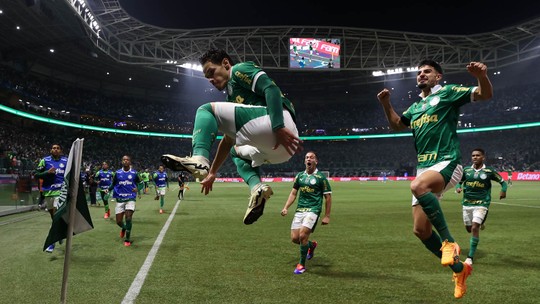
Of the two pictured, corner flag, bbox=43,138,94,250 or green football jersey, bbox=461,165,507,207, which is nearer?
corner flag, bbox=43,138,94,250

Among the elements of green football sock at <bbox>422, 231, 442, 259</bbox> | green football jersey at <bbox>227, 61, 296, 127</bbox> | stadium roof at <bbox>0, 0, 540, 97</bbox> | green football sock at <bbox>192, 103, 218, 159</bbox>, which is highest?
stadium roof at <bbox>0, 0, 540, 97</bbox>

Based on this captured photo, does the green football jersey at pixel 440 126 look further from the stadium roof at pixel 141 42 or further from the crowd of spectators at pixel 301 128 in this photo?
the crowd of spectators at pixel 301 128

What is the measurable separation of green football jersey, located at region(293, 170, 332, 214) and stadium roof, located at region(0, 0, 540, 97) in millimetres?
27267

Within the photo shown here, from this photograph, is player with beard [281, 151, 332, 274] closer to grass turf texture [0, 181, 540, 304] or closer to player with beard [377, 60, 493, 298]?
grass turf texture [0, 181, 540, 304]

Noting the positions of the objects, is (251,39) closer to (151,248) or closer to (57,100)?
(57,100)

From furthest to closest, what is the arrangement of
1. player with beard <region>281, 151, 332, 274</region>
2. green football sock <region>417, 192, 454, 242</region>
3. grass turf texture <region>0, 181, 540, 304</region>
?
player with beard <region>281, 151, 332, 274</region> < grass turf texture <region>0, 181, 540, 304</region> < green football sock <region>417, 192, 454, 242</region>

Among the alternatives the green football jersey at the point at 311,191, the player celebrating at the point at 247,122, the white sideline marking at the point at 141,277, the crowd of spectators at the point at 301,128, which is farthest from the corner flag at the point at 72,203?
the crowd of spectators at the point at 301,128

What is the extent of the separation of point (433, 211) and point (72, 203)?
3.96 metres

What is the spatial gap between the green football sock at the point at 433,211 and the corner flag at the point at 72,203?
372cm

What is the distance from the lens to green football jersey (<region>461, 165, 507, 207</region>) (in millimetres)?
9703

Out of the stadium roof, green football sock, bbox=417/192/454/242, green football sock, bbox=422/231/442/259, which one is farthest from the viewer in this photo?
the stadium roof

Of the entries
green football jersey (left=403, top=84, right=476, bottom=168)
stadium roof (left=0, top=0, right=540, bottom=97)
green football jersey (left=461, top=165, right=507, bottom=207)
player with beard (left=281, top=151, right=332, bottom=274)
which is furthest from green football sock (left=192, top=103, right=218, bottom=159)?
stadium roof (left=0, top=0, right=540, bottom=97)

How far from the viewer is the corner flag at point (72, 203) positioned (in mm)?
4449

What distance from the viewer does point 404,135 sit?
73000 millimetres
